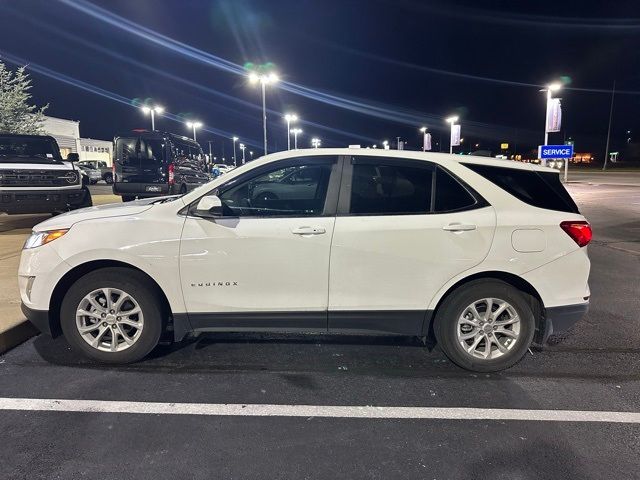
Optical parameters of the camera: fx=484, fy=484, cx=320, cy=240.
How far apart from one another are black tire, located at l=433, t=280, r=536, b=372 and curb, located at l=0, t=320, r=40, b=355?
12.3ft

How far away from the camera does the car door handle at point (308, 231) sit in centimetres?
368

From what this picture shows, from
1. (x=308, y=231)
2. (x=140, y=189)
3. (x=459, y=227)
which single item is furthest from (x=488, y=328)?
(x=140, y=189)

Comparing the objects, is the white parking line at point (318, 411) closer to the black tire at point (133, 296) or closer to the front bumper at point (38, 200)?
the black tire at point (133, 296)

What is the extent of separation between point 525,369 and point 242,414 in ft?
7.68

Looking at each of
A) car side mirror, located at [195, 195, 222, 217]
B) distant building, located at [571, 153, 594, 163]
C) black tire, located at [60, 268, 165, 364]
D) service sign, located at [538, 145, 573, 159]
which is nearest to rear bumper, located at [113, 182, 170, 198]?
black tire, located at [60, 268, 165, 364]

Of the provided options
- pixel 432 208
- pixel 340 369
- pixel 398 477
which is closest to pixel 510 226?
pixel 432 208

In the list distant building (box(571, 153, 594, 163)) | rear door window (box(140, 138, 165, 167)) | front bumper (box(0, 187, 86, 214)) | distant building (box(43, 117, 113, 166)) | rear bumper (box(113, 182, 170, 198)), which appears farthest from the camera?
distant building (box(571, 153, 594, 163))

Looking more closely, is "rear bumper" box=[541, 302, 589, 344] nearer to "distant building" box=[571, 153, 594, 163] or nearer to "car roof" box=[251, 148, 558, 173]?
"car roof" box=[251, 148, 558, 173]

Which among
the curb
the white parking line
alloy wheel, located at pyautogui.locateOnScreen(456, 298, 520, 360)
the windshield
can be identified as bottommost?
the white parking line

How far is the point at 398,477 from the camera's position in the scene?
2.61 meters

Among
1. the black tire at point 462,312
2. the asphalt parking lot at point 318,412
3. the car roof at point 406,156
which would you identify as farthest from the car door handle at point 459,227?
the asphalt parking lot at point 318,412

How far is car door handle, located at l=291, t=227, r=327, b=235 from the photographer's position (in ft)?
12.1

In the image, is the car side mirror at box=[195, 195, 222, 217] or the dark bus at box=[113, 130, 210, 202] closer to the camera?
the car side mirror at box=[195, 195, 222, 217]

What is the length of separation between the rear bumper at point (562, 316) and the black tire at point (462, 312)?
0.13 m
